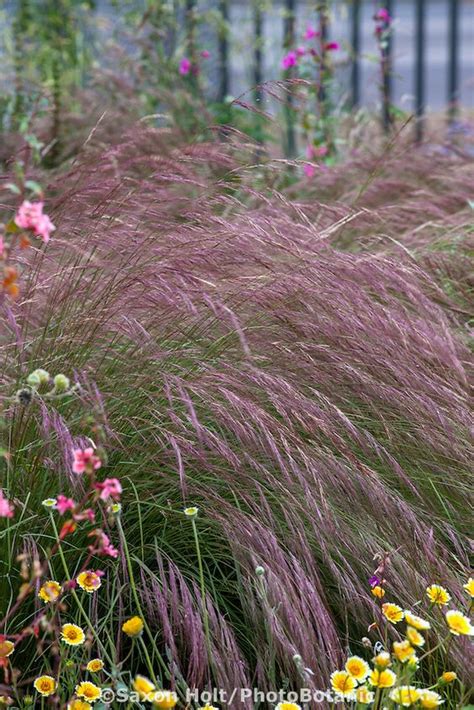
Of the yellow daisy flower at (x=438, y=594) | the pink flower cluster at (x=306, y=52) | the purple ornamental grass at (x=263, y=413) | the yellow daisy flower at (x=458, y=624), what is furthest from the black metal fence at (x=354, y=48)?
the yellow daisy flower at (x=458, y=624)

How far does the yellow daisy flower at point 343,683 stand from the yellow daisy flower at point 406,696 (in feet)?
0.24

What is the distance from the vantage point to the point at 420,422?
1.96 meters

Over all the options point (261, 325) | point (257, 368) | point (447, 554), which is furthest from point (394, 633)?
point (261, 325)

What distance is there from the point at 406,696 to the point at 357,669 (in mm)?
104

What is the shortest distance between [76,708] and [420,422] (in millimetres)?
807

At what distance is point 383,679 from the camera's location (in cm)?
148

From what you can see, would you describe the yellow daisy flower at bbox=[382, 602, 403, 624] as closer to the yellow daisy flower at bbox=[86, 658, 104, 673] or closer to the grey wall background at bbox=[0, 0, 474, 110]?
the yellow daisy flower at bbox=[86, 658, 104, 673]

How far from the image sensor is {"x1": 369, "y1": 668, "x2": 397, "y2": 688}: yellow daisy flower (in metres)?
1.47

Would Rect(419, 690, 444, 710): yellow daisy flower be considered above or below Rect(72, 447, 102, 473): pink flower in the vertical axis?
below

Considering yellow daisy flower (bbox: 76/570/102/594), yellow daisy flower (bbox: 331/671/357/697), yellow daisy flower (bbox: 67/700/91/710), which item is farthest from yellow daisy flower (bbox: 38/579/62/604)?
yellow daisy flower (bbox: 331/671/357/697)

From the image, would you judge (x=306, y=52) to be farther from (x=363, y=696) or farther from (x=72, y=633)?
(x=363, y=696)

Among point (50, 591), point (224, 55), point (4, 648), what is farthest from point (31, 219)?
point (224, 55)

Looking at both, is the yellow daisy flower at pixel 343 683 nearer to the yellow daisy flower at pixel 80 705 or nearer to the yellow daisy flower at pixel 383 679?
the yellow daisy flower at pixel 383 679

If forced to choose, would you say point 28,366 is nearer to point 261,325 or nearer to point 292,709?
point 261,325
